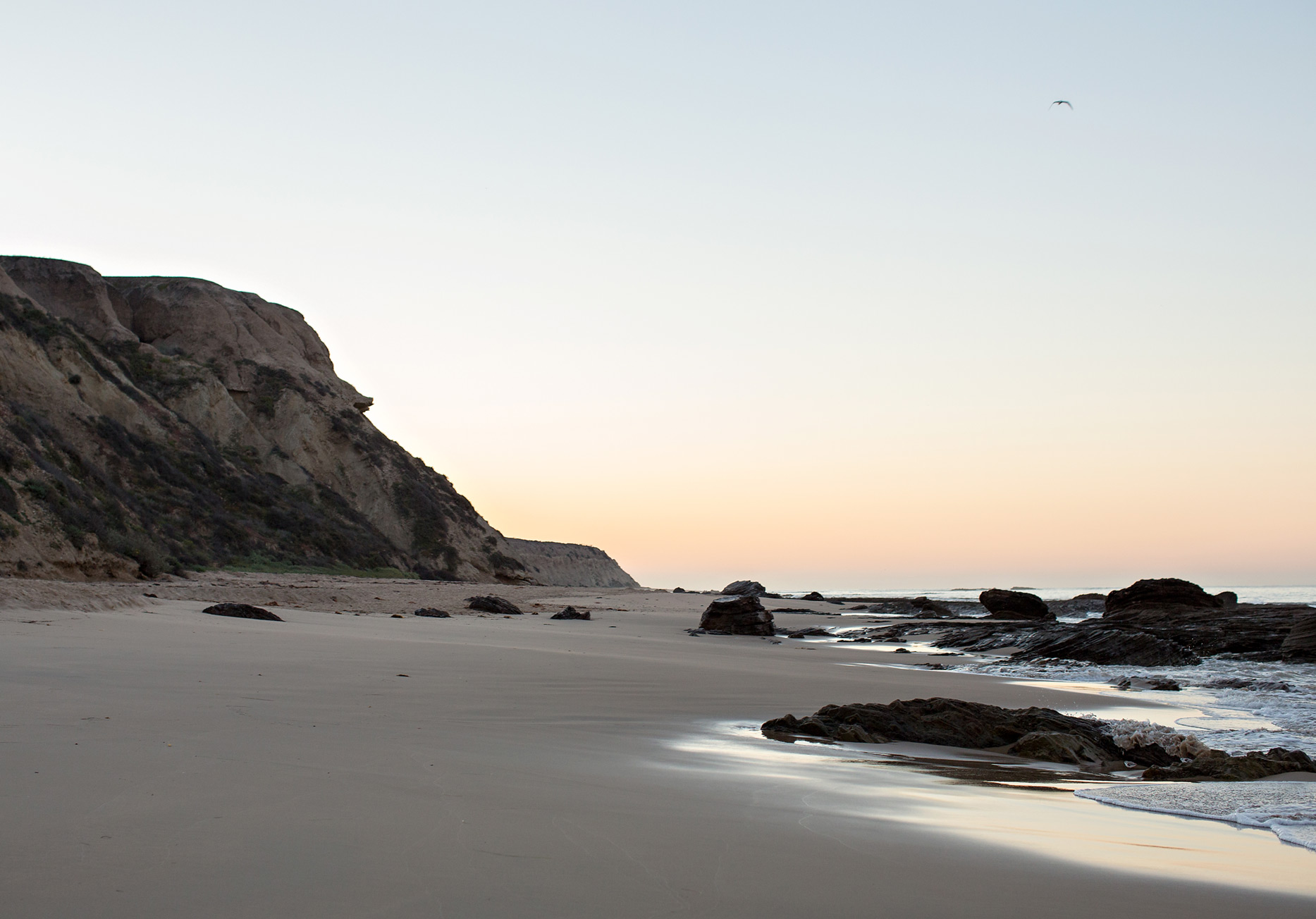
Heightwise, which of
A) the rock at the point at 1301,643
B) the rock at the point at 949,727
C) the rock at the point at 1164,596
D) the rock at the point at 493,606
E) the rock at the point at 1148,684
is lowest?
the rock at the point at 493,606

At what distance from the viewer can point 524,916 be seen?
187 centimetres

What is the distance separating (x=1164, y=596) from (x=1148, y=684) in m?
11.8

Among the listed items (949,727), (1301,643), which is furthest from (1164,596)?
(949,727)

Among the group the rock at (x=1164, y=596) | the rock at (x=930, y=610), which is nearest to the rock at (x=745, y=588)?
the rock at (x=930, y=610)

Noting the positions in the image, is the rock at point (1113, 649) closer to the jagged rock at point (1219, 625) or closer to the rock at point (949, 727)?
the jagged rock at point (1219, 625)

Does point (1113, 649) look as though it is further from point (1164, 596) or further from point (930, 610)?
point (930, 610)

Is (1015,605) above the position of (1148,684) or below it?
above

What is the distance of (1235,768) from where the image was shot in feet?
14.9

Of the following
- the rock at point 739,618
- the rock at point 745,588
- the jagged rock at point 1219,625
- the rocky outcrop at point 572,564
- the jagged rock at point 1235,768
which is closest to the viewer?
the jagged rock at point 1235,768

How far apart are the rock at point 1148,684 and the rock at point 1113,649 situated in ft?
8.63

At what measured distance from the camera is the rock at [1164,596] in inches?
800

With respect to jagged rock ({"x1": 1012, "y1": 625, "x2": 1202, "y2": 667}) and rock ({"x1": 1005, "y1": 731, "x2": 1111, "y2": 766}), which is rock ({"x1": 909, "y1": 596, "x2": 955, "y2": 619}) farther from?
rock ({"x1": 1005, "y1": 731, "x2": 1111, "y2": 766})

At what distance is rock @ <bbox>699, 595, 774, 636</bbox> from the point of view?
58.5ft

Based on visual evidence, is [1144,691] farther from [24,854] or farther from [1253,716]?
[24,854]
